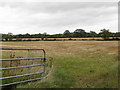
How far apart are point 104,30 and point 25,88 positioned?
293 ft

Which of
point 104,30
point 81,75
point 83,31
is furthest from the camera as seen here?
point 83,31

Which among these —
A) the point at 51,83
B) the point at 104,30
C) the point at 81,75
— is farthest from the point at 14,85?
the point at 104,30

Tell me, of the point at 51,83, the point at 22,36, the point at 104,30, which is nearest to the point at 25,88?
the point at 51,83

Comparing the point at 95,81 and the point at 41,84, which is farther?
the point at 95,81

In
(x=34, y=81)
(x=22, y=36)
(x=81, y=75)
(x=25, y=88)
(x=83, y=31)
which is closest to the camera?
(x=25, y=88)

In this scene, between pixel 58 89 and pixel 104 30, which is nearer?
pixel 58 89

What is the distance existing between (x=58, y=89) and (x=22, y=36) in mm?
65298

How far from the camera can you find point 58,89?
226 inches

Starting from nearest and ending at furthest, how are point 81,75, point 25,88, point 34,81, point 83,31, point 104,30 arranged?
point 25,88, point 34,81, point 81,75, point 104,30, point 83,31

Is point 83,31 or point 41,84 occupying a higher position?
point 83,31

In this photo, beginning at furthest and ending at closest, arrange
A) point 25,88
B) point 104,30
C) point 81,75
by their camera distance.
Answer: point 104,30 → point 81,75 → point 25,88

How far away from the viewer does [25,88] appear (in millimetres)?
5594

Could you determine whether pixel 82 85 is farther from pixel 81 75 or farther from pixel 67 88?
pixel 81 75

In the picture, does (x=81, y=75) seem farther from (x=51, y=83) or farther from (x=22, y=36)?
(x=22, y=36)
